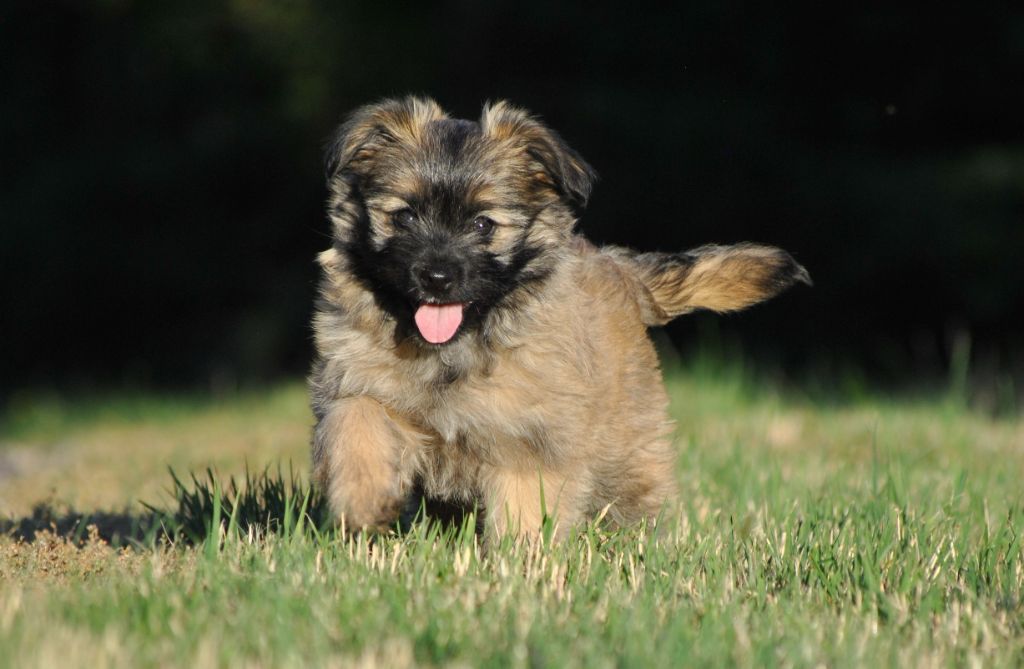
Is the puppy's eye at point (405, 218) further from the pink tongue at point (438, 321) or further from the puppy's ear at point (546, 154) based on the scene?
the puppy's ear at point (546, 154)

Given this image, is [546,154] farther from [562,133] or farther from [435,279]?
[562,133]

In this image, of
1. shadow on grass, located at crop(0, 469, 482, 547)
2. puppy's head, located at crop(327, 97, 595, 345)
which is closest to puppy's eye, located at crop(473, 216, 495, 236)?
puppy's head, located at crop(327, 97, 595, 345)

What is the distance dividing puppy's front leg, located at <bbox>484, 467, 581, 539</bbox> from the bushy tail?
111 cm

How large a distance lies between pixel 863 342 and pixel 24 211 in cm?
916

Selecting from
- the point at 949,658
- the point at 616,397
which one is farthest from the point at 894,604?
the point at 616,397

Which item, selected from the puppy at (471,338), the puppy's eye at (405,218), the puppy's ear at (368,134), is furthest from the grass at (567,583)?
the puppy's ear at (368,134)

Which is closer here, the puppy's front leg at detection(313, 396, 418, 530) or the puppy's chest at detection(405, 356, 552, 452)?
the puppy's front leg at detection(313, 396, 418, 530)

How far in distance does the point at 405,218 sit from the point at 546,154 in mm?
537

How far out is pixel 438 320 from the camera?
167 inches

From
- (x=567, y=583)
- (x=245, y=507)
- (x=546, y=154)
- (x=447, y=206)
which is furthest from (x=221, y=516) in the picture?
(x=546, y=154)

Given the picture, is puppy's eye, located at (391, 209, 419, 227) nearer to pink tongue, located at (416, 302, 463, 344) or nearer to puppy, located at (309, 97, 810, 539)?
puppy, located at (309, 97, 810, 539)

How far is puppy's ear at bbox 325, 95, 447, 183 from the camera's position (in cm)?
450

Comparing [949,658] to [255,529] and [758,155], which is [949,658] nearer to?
[255,529]

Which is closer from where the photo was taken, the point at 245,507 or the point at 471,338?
the point at 471,338
